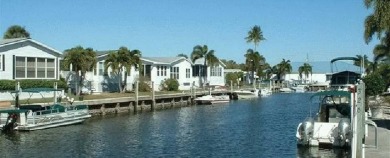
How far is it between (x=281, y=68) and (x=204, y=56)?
73.0m

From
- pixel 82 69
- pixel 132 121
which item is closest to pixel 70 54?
pixel 82 69

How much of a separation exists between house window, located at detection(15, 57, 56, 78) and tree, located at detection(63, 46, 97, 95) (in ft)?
14.2

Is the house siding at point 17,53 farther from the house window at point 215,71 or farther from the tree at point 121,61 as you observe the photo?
the house window at point 215,71

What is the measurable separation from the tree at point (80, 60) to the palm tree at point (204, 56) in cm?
3627

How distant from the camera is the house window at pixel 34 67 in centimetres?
5197

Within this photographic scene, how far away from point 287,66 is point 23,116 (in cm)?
13553

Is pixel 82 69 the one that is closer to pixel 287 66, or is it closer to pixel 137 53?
pixel 137 53

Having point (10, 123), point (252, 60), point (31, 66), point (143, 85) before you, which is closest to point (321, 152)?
point (10, 123)

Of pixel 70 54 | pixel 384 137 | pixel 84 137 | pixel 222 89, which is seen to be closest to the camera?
pixel 384 137

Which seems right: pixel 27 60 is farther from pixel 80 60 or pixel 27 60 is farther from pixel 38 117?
pixel 38 117

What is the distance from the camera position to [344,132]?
1004 inches

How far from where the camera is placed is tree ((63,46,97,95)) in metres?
59.8

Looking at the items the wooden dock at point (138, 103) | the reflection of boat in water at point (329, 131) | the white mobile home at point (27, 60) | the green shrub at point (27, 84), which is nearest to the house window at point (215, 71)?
the wooden dock at point (138, 103)

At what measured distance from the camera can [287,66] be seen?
165000 mm
